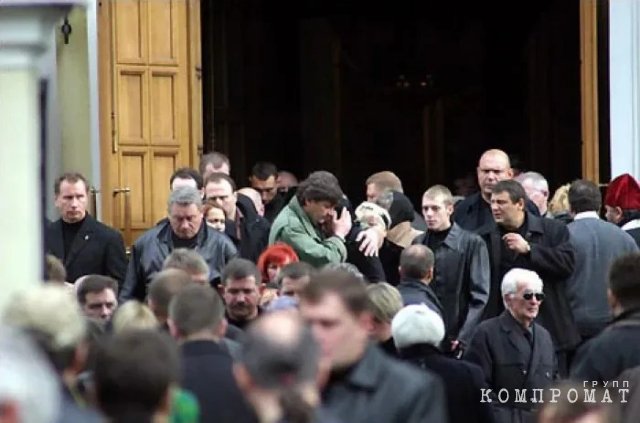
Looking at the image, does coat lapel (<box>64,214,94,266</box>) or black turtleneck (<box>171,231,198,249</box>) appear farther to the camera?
coat lapel (<box>64,214,94,266</box>)

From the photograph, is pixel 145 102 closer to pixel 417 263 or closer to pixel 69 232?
pixel 69 232

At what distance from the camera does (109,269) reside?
13.6 metres

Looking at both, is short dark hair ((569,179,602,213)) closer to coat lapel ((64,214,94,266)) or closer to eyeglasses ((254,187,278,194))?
coat lapel ((64,214,94,266))

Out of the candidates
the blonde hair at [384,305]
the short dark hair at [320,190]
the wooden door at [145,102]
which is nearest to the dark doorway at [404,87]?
the wooden door at [145,102]

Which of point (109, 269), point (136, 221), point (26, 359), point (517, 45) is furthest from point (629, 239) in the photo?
point (517, 45)

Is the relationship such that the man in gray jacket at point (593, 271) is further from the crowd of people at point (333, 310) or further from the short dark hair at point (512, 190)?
the short dark hair at point (512, 190)

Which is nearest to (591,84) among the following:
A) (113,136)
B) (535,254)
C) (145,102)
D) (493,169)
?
(493,169)

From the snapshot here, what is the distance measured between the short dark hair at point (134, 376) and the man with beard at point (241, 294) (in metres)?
4.39

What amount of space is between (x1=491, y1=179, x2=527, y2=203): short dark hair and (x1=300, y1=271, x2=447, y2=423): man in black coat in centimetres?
617

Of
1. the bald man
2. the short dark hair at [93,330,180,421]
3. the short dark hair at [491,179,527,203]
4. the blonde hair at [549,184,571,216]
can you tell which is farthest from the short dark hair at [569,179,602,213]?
the short dark hair at [93,330,180,421]

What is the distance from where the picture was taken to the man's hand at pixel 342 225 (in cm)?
1331

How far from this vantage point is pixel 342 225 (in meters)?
13.4

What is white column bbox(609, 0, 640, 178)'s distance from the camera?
17.4 metres

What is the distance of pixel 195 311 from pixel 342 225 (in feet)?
17.6
